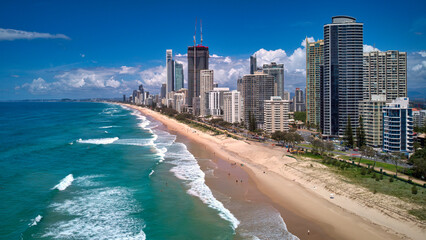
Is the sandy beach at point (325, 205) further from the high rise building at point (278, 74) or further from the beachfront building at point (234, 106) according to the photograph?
the high rise building at point (278, 74)

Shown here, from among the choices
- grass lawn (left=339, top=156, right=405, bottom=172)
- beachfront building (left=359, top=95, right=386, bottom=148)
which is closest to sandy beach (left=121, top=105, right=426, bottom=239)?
grass lawn (left=339, top=156, right=405, bottom=172)

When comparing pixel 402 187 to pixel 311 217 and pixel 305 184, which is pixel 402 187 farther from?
pixel 311 217

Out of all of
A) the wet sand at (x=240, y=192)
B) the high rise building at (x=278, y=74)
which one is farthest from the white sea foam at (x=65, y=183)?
the high rise building at (x=278, y=74)

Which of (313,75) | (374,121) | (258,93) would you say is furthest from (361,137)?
(258,93)

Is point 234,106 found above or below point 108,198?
above

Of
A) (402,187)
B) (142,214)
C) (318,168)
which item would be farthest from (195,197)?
(402,187)

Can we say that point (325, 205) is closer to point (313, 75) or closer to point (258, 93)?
point (313, 75)
